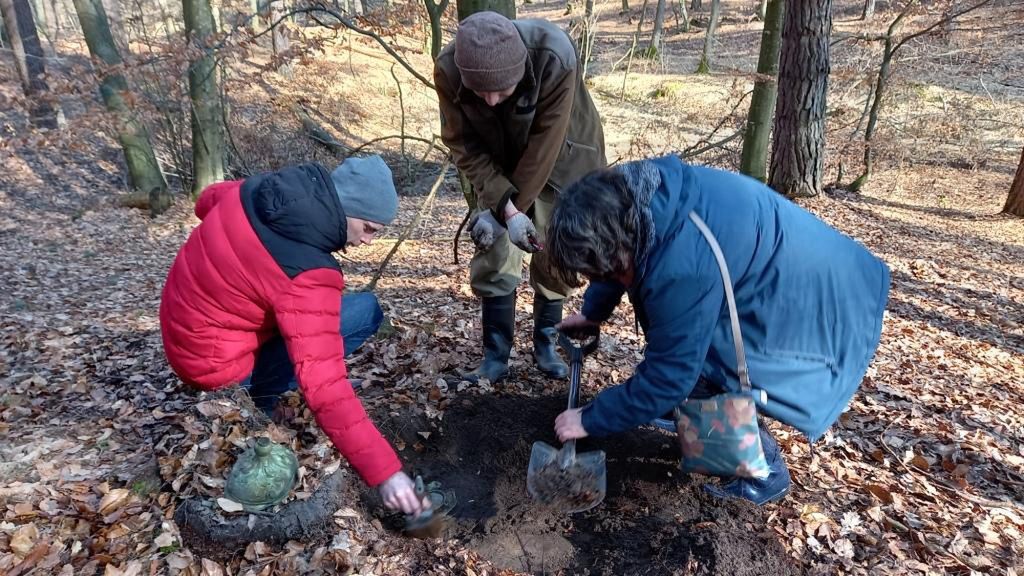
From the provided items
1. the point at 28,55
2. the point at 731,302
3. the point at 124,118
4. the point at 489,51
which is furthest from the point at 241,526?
the point at 28,55

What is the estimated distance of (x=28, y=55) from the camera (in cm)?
1181

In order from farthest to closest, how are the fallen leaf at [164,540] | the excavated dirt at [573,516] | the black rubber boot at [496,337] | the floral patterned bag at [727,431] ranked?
1. the black rubber boot at [496,337]
2. the excavated dirt at [573,516]
3. the floral patterned bag at [727,431]
4. the fallen leaf at [164,540]

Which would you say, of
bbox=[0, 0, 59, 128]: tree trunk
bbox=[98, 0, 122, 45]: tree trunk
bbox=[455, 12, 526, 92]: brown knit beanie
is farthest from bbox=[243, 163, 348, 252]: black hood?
bbox=[0, 0, 59, 128]: tree trunk

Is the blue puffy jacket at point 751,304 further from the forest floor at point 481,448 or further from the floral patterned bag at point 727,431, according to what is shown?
the forest floor at point 481,448

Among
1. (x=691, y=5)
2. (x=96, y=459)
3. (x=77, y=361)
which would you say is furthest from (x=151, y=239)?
(x=691, y=5)

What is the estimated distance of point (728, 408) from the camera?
89.6 inches

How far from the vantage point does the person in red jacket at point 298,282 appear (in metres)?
2.04

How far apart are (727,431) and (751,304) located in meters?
0.52

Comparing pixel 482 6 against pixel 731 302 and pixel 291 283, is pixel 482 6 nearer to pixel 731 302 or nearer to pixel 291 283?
pixel 291 283

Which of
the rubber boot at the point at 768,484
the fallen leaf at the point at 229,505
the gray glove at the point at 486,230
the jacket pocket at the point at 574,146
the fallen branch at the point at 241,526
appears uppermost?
the jacket pocket at the point at 574,146

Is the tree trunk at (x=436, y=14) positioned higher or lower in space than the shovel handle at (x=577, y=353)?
higher

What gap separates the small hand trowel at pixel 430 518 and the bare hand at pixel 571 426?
56cm

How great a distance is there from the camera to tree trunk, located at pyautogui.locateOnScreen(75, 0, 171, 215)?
374 inches

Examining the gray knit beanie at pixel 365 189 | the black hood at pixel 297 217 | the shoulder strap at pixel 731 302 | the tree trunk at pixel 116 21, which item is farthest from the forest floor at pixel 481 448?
the tree trunk at pixel 116 21
